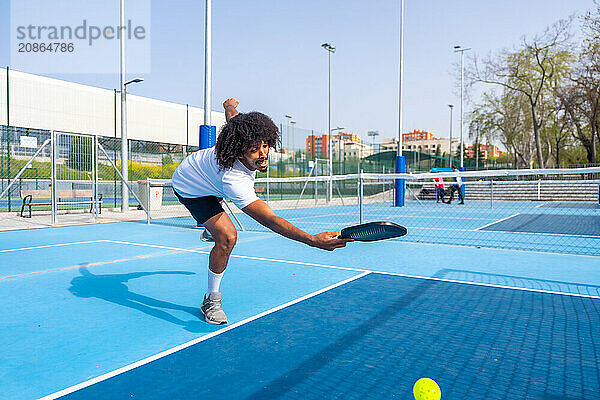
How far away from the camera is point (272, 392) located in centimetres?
240

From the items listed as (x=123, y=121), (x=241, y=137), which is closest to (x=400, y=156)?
(x=123, y=121)

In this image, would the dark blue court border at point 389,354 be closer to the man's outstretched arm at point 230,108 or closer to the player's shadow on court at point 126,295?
the player's shadow on court at point 126,295

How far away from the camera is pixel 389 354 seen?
295cm

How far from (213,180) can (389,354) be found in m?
1.72

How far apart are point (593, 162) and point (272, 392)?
36.1m

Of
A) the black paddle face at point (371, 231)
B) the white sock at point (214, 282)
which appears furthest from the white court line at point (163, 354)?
the black paddle face at point (371, 231)

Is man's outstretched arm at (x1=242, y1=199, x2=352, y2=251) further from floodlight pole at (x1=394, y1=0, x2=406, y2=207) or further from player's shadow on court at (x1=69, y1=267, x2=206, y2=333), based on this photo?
floodlight pole at (x1=394, y1=0, x2=406, y2=207)

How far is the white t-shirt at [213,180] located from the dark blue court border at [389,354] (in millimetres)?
1022

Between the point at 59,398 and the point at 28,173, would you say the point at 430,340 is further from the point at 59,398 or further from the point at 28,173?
the point at 28,173

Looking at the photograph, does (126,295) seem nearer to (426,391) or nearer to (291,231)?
(291,231)

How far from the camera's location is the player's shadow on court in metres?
3.69

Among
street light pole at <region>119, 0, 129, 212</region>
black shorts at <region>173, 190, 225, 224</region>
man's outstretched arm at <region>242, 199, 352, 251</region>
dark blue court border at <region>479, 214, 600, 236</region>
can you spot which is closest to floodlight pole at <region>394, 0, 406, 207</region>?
dark blue court border at <region>479, 214, 600, 236</region>

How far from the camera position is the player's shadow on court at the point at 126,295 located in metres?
3.69

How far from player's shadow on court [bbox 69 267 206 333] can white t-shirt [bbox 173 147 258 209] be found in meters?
1.01
